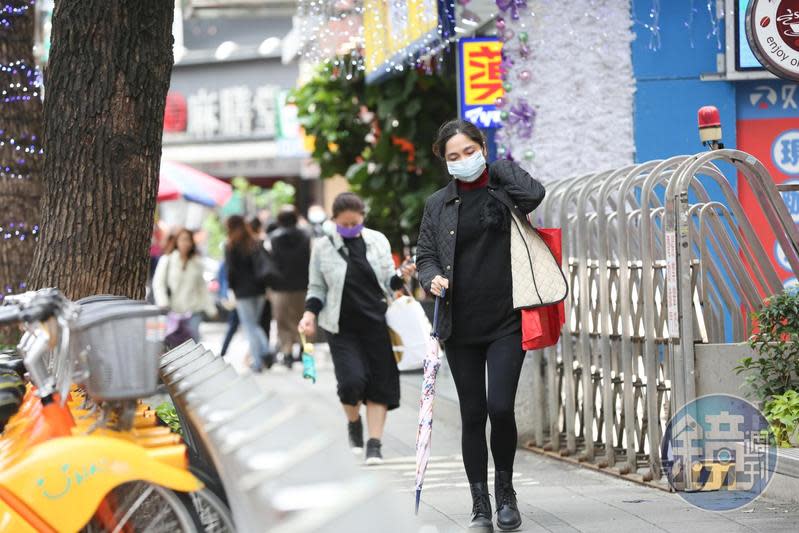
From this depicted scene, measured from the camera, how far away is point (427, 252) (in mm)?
6496

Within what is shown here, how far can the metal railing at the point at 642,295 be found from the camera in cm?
709

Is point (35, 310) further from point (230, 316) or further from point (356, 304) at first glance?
point (230, 316)

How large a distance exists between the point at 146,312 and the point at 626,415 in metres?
4.20

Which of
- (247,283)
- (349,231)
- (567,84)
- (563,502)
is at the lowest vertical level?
(563,502)

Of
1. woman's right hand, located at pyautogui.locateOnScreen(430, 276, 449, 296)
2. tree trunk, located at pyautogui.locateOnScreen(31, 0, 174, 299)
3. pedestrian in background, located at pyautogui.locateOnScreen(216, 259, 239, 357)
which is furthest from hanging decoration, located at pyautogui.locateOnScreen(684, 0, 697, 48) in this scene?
pedestrian in background, located at pyautogui.locateOnScreen(216, 259, 239, 357)

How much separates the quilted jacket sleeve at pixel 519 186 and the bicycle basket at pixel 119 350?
8.21 feet

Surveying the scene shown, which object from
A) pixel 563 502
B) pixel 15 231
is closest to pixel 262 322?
pixel 15 231

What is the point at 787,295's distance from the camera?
692 cm

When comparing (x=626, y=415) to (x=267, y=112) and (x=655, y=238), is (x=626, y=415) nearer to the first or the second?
(x=655, y=238)

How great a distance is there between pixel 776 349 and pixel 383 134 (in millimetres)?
8151

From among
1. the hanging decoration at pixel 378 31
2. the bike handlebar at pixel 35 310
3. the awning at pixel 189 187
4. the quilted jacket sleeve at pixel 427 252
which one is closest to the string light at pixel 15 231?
the quilted jacket sleeve at pixel 427 252

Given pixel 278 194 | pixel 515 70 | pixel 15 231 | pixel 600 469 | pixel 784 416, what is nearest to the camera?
pixel 784 416

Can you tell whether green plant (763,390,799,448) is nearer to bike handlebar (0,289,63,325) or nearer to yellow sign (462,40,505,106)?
bike handlebar (0,289,63,325)

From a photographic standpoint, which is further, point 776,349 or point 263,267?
point 263,267
